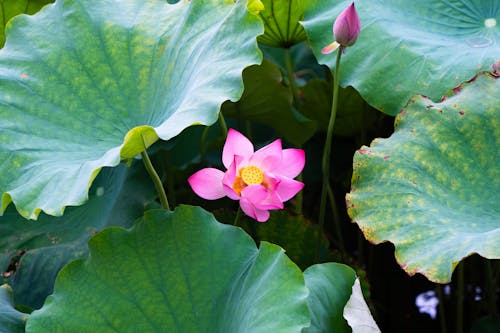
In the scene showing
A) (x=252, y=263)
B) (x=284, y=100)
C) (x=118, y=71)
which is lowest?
(x=284, y=100)

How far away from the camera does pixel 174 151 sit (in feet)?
6.03

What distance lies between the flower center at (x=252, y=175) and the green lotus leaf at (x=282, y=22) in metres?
0.50

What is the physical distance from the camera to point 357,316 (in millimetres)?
988

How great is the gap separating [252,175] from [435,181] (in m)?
0.28

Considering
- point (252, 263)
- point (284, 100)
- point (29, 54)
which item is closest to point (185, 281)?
point (252, 263)

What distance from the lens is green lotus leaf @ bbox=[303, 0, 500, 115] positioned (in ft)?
4.23

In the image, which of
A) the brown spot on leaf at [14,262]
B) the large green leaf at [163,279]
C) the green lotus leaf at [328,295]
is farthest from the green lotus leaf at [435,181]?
the brown spot on leaf at [14,262]

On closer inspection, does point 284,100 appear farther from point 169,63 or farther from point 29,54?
point 29,54

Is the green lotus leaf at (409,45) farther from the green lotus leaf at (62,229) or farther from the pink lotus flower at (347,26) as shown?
the green lotus leaf at (62,229)

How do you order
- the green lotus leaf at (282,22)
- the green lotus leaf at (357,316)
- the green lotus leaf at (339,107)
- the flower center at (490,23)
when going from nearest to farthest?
the green lotus leaf at (357,316) → the flower center at (490,23) → the green lotus leaf at (282,22) → the green lotus leaf at (339,107)

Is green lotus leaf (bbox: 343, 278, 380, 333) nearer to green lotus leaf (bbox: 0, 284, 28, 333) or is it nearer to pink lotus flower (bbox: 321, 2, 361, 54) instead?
pink lotus flower (bbox: 321, 2, 361, 54)

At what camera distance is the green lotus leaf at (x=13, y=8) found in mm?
1578

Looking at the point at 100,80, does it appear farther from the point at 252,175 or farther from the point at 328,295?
the point at 328,295

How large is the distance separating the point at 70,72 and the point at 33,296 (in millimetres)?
404
